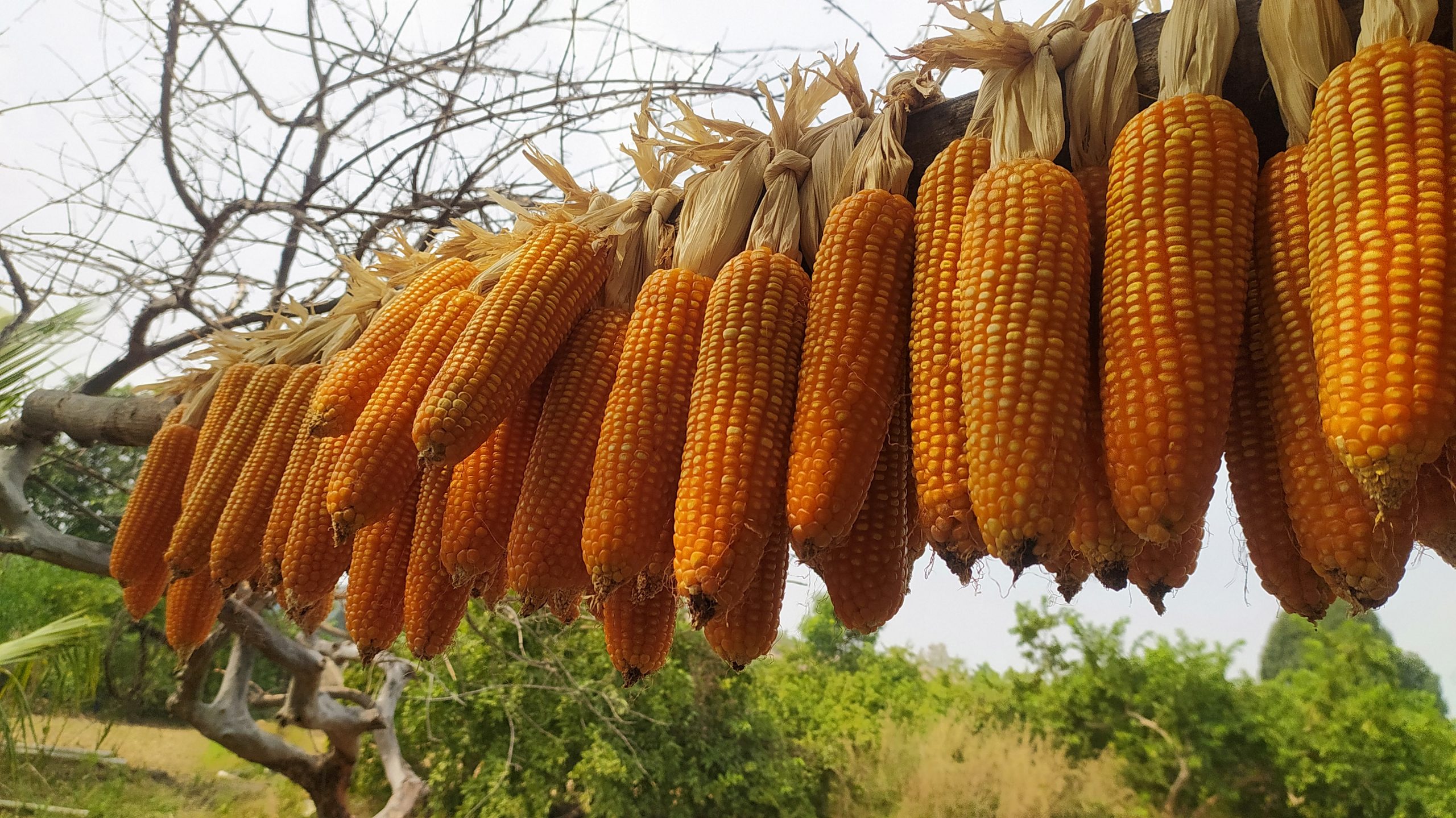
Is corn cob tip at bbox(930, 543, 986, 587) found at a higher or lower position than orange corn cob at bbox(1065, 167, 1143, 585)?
lower

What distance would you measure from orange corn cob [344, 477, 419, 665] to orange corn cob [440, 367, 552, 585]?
6.4 inches

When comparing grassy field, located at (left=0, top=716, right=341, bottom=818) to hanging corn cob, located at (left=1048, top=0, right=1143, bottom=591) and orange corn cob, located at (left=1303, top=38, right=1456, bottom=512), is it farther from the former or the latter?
orange corn cob, located at (left=1303, top=38, right=1456, bottom=512)

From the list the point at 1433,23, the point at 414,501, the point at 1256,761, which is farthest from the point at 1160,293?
the point at 1256,761

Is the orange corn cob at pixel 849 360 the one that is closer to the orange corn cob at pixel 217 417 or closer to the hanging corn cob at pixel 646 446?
the hanging corn cob at pixel 646 446

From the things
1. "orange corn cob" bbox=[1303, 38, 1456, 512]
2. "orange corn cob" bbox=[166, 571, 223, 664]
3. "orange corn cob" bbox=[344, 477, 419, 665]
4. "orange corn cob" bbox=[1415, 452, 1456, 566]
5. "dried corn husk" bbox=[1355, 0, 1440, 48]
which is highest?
"dried corn husk" bbox=[1355, 0, 1440, 48]

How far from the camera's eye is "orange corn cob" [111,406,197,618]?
6.06 feet

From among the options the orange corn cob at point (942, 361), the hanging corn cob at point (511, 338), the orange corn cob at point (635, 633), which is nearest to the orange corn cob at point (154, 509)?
the hanging corn cob at point (511, 338)

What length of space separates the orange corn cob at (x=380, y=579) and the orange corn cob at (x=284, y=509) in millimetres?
160

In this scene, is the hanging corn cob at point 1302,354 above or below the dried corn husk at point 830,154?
below

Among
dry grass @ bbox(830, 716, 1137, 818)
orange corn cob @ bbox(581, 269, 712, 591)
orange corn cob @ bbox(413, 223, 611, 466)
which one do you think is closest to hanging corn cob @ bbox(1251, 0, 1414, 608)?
orange corn cob @ bbox(581, 269, 712, 591)

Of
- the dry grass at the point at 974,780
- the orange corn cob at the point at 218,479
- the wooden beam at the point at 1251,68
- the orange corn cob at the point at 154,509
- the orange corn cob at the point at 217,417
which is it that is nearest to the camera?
the wooden beam at the point at 1251,68

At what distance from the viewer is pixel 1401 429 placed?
52cm

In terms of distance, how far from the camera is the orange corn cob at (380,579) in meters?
1.25

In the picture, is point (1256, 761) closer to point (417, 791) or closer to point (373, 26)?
point (417, 791)
